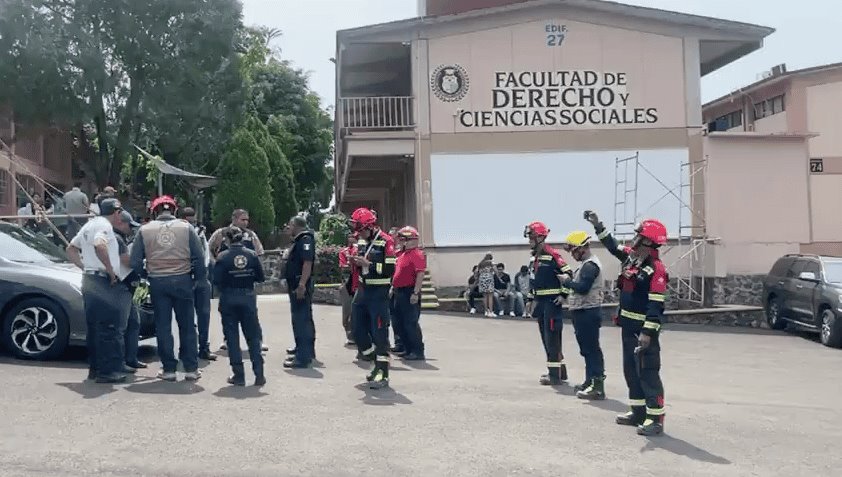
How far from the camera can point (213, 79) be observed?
32062mm

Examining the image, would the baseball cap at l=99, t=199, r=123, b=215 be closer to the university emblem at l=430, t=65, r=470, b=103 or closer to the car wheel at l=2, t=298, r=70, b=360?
the car wheel at l=2, t=298, r=70, b=360

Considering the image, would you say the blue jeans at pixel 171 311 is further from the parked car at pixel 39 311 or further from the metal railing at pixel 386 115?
the metal railing at pixel 386 115

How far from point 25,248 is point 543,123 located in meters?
14.8

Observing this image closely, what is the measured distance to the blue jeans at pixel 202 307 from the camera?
34.1 feet

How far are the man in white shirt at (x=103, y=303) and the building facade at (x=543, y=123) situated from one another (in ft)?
44.5

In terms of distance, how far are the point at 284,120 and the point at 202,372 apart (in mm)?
35160

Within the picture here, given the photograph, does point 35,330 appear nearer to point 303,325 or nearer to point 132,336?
point 132,336

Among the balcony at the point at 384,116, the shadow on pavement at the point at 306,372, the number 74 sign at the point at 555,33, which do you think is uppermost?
the number 74 sign at the point at 555,33

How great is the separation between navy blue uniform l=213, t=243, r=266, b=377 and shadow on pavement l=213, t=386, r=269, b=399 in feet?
0.57

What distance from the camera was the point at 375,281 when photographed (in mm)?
9461

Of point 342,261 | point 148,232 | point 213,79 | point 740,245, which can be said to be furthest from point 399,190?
point 148,232

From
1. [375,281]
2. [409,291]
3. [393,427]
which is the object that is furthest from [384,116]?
[393,427]

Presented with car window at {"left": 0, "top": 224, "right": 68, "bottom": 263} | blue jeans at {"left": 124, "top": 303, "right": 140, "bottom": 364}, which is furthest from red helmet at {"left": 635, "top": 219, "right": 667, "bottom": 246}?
car window at {"left": 0, "top": 224, "right": 68, "bottom": 263}

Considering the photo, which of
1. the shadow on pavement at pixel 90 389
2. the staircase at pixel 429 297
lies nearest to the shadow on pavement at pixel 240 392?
the shadow on pavement at pixel 90 389
